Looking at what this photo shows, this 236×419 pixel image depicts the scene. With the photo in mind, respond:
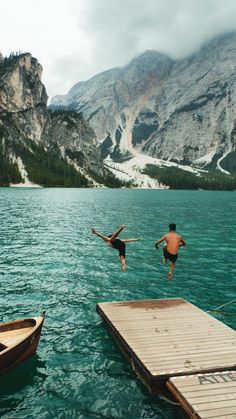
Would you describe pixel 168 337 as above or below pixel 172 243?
below

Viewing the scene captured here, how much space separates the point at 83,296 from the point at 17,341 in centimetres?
1106

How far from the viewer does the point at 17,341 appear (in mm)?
16500

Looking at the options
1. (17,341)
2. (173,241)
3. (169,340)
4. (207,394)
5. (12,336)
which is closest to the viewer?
(207,394)

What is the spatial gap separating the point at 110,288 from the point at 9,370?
1383 centimetres

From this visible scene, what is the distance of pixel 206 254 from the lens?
147ft

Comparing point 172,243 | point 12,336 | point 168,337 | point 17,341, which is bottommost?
point 12,336

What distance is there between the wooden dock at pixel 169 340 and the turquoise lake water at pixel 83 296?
36.9 inches

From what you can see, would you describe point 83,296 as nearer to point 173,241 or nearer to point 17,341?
point 173,241

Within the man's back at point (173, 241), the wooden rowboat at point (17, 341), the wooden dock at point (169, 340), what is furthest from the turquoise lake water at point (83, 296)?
the man's back at point (173, 241)

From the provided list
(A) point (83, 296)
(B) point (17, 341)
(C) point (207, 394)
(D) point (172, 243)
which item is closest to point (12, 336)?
(B) point (17, 341)

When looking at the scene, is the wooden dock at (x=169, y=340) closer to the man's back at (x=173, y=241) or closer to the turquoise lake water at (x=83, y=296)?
the turquoise lake water at (x=83, y=296)

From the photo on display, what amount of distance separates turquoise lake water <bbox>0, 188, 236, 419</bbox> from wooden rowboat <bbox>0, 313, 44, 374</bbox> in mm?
699

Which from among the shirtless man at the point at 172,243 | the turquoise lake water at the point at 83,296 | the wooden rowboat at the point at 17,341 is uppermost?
the shirtless man at the point at 172,243

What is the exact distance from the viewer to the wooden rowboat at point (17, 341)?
16.0 metres
